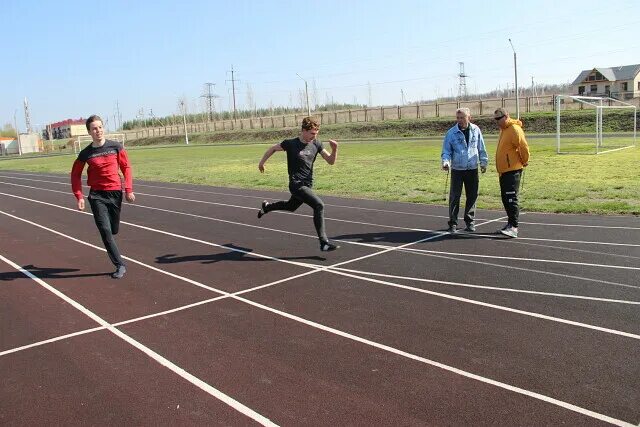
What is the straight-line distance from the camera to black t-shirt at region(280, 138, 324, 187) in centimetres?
773

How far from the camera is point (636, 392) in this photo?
3.58m

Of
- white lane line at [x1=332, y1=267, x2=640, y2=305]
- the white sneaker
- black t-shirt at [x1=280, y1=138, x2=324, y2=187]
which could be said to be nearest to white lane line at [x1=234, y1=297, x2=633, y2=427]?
white lane line at [x1=332, y1=267, x2=640, y2=305]

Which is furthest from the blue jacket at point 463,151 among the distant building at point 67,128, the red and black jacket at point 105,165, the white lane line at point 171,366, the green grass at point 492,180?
the distant building at point 67,128

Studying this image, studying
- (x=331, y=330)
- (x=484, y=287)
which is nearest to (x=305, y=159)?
(x=484, y=287)

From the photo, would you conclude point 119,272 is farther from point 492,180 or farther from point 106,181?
point 492,180

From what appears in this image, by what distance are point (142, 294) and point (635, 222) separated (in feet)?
25.9

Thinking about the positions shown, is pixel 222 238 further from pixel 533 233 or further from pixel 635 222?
pixel 635 222

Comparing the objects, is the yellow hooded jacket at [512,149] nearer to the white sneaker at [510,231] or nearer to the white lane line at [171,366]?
the white sneaker at [510,231]

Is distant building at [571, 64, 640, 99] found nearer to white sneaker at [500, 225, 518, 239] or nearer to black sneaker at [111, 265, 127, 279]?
white sneaker at [500, 225, 518, 239]

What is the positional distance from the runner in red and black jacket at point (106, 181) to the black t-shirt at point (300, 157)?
85.3 inches

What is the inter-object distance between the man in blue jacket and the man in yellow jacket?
1.21 feet

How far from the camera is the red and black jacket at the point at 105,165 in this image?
6.85m

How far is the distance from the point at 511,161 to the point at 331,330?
198 inches

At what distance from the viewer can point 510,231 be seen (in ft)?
27.9
